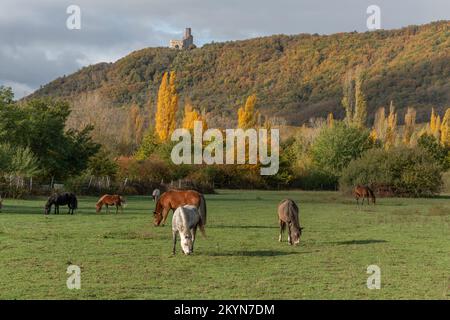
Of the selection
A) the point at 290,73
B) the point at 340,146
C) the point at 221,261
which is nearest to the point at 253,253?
the point at 221,261

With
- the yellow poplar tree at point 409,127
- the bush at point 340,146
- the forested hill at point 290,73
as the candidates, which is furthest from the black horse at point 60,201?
the forested hill at point 290,73

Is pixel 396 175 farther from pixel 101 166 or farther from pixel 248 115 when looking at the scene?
pixel 101 166

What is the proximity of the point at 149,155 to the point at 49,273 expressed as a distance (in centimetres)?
6020

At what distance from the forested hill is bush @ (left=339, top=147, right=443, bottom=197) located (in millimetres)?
67269

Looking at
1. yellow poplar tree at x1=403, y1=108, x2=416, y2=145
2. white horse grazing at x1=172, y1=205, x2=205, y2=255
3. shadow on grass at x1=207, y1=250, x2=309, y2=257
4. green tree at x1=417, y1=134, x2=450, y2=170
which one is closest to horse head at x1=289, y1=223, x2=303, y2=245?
shadow on grass at x1=207, y1=250, x2=309, y2=257

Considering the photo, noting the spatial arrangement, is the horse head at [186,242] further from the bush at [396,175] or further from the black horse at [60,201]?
the bush at [396,175]

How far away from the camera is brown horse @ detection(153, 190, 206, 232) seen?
1898 centimetres

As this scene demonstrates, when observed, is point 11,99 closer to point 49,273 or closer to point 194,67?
point 49,273

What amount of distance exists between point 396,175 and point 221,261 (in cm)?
4756

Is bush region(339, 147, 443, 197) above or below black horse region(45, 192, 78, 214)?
above

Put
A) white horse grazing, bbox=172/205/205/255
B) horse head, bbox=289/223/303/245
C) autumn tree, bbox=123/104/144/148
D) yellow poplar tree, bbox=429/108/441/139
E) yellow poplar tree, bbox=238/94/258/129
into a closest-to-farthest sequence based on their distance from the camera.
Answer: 1. white horse grazing, bbox=172/205/205/255
2. horse head, bbox=289/223/303/245
3. yellow poplar tree, bbox=238/94/258/129
4. autumn tree, bbox=123/104/144/148
5. yellow poplar tree, bbox=429/108/441/139

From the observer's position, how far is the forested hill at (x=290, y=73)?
13588 cm

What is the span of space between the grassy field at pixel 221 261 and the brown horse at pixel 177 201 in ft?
2.03

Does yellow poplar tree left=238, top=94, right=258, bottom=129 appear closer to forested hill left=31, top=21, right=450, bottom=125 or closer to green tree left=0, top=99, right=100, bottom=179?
green tree left=0, top=99, right=100, bottom=179
